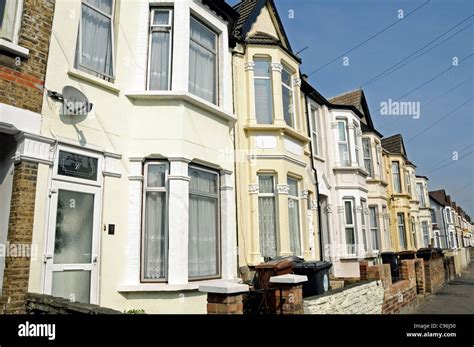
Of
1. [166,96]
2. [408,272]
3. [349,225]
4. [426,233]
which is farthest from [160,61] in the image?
[426,233]

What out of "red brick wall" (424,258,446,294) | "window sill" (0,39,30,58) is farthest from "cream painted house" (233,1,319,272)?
"red brick wall" (424,258,446,294)

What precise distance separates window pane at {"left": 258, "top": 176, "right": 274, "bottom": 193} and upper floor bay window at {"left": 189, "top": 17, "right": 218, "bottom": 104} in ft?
8.79

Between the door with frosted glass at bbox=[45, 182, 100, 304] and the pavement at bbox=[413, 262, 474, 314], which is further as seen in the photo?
the pavement at bbox=[413, 262, 474, 314]

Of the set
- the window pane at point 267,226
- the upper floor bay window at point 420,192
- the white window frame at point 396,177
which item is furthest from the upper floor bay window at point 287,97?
the upper floor bay window at point 420,192

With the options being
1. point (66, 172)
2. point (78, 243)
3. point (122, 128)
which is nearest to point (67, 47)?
point (122, 128)

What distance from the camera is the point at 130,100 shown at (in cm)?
698

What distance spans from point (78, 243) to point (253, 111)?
5.92 meters

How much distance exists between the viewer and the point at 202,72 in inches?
A: 328

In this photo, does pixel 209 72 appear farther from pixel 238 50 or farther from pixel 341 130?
pixel 341 130

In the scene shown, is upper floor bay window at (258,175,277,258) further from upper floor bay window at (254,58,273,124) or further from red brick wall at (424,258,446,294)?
red brick wall at (424,258,446,294)

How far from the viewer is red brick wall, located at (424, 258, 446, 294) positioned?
1392 centimetres

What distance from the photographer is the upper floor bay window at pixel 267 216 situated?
9484 millimetres

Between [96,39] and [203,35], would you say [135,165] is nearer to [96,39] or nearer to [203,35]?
[96,39]

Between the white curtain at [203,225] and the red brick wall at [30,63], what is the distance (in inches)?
126
